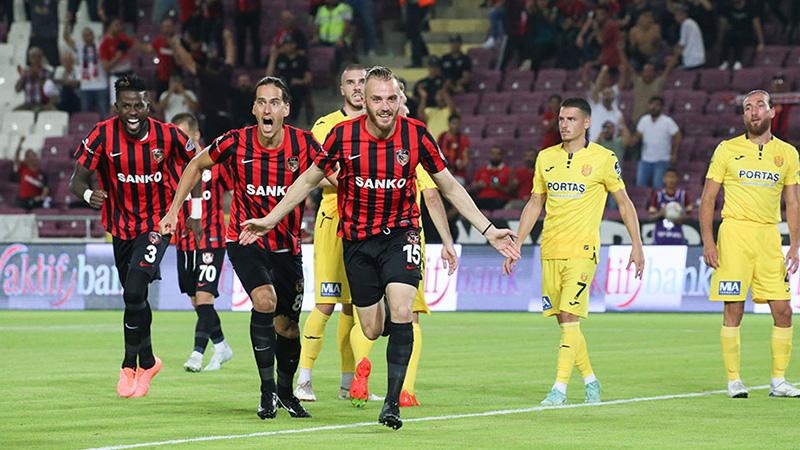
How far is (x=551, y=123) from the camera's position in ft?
90.2

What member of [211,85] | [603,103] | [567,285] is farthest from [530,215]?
[211,85]

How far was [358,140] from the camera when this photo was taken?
10336 millimetres

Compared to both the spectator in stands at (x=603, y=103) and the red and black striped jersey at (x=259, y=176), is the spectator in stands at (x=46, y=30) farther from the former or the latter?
the red and black striped jersey at (x=259, y=176)

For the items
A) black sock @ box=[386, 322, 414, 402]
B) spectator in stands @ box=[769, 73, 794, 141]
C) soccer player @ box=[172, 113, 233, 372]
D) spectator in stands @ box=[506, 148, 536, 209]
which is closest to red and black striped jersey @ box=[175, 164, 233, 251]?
soccer player @ box=[172, 113, 233, 372]

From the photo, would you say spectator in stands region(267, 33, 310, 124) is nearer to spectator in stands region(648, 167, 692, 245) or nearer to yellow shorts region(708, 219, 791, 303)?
spectator in stands region(648, 167, 692, 245)

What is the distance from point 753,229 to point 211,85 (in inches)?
733

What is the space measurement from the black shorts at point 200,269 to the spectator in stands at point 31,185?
14985 mm

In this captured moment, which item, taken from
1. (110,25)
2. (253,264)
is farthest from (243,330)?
(110,25)

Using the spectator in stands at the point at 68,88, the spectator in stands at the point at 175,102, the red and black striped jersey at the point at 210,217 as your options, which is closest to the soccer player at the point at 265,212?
the red and black striped jersey at the point at 210,217

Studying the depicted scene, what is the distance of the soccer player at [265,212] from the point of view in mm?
10773

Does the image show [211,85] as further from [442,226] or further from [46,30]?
[442,226]

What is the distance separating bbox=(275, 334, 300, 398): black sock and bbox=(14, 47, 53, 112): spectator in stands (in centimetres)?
2313

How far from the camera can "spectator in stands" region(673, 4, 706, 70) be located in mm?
29078

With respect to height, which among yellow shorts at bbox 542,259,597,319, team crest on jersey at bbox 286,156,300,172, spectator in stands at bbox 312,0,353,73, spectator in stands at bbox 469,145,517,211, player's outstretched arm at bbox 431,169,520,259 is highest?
spectator in stands at bbox 312,0,353,73
